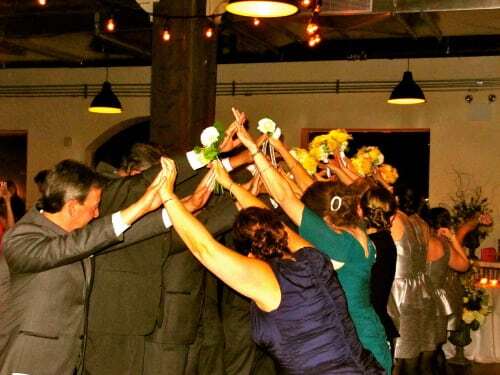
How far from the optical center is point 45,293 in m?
3.06

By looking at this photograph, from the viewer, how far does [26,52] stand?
12.4 m

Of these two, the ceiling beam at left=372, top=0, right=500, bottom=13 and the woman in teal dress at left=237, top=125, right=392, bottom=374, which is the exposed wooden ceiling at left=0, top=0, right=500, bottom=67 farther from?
the woman in teal dress at left=237, top=125, right=392, bottom=374

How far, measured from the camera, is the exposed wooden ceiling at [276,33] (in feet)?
28.2

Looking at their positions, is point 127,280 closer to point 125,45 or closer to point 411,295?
point 411,295

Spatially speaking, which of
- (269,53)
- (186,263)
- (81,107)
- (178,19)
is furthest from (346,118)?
(186,263)

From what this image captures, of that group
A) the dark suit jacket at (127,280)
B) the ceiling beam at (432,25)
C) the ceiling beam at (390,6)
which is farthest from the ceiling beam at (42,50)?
the dark suit jacket at (127,280)

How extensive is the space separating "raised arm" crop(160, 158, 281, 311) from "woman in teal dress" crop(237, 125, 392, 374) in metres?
0.76

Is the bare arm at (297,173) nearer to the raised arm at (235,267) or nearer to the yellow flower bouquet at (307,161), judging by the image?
the yellow flower bouquet at (307,161)

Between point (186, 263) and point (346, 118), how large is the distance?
7.79 meters

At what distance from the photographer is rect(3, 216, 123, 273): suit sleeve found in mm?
2961

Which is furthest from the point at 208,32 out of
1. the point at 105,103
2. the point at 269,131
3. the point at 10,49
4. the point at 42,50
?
the point at 10,49

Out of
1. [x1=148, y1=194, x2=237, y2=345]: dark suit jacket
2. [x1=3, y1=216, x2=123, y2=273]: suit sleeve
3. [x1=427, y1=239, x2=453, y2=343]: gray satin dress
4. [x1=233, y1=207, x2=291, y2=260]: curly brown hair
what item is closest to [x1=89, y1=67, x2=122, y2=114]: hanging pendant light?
[x1=427, y1=239, x2=453, y2=343]: gray satin dress

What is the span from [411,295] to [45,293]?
306 centimetres

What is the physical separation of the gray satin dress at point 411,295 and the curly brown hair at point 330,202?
1478 millimetres
